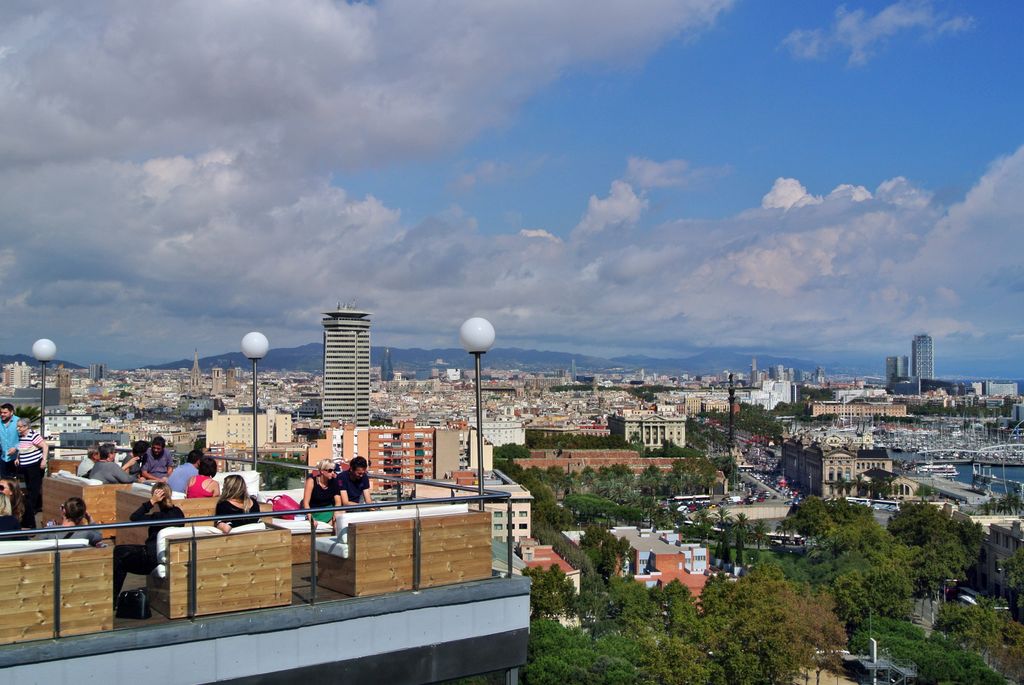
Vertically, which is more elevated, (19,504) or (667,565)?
(19,504)

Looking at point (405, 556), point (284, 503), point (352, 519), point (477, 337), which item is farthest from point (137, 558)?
point (477, 337)

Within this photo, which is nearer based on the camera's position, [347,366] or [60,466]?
[60,466]

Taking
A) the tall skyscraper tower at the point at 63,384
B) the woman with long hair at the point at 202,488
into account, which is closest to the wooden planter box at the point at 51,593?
the woman with long hair at the point at 202,488

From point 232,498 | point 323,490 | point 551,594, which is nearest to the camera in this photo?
point 232,498

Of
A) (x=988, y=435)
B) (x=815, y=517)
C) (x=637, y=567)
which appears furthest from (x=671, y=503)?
(x=988, y=435)

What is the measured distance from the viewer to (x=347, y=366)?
110250mm

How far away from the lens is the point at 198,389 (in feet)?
595

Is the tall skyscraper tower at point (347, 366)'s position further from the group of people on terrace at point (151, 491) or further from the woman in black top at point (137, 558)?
the woman in black top at point (137, 558)

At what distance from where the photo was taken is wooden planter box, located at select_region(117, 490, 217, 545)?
4.24m

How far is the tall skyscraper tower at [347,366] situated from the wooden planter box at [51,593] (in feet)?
340

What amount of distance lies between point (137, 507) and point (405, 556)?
5.83 feet

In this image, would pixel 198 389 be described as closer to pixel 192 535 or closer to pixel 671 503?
pixel 671 503

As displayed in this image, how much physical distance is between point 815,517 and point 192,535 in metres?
44.2

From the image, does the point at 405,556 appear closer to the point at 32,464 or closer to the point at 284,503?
the point at 284,503
